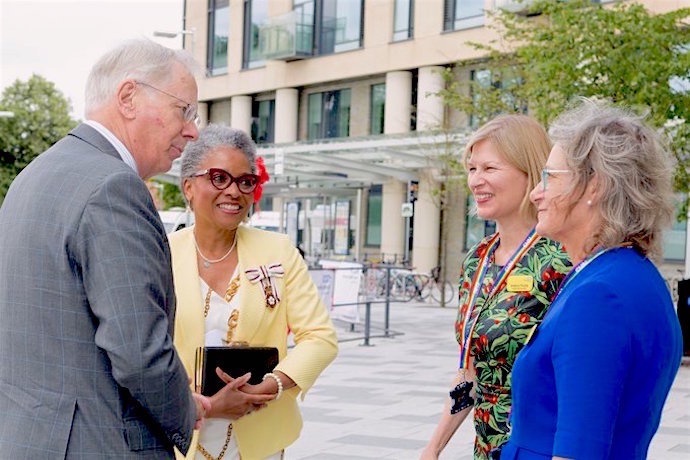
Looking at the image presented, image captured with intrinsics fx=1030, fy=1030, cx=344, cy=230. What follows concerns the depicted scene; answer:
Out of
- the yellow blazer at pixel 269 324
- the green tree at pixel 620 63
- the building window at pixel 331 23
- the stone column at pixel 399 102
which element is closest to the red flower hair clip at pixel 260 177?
the yellow blazer at pixel 269 324

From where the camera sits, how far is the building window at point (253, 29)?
41438 mm

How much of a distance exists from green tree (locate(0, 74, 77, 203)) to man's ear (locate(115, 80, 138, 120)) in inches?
1980

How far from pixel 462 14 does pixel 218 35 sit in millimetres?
14562

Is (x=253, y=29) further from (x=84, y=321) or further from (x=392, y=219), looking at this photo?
(x=84, y=321)

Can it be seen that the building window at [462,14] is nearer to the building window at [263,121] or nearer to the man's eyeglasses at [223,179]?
the building window at [263,121]

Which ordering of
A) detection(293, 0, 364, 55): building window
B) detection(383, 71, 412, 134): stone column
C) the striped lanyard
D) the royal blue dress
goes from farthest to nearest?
detection(293, 0, 364, 55): building window, detection(383, 71, 412, 134): stone column, the striped lanyard, the royal blue dress

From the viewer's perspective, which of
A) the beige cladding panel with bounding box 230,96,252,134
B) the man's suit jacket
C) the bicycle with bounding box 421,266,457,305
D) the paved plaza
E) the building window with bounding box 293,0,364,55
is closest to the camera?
the man's suit jacket

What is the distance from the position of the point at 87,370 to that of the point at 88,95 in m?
0.74

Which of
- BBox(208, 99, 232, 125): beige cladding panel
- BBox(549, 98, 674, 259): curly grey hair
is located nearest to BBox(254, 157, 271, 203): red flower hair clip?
BBox(549, 98, 674, 259): curly grey hair

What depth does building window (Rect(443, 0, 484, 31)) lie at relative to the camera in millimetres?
32812

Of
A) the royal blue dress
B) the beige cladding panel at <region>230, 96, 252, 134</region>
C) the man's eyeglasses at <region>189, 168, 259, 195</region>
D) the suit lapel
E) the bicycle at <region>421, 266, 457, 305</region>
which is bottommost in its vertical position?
the bicycle at <region>421, 266, 457, 305</region>

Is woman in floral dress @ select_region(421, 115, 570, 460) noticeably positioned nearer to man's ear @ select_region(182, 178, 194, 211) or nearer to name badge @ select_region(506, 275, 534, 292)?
name badge @ select_region(506, 275, 534, 292)

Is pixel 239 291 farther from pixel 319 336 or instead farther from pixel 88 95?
pixel 88 95

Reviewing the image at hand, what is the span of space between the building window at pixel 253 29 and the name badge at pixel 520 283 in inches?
1509
